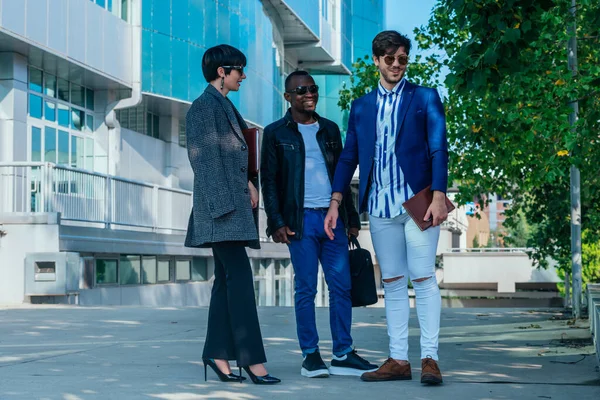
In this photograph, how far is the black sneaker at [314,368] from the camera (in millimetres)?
6340

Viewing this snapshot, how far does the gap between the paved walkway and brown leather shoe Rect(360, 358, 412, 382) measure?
64 millimetres

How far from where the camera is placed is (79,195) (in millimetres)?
18438

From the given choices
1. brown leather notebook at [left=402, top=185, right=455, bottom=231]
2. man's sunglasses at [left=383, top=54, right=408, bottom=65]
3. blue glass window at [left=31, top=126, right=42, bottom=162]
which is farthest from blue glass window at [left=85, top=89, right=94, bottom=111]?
brown leather notebook at [left=402, top=185, right=455, bottom=231]

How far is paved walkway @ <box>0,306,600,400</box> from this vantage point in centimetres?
572

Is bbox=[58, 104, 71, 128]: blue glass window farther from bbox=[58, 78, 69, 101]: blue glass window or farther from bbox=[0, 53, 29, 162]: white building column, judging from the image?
bbox=[0, 53, 29, 162]: white building column

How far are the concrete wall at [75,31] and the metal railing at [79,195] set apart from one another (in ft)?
13.4

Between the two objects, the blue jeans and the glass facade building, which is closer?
the blue jeans

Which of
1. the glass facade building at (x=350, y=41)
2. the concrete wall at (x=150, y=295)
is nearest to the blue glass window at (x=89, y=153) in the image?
the concrete wall at (x=150, y=295)

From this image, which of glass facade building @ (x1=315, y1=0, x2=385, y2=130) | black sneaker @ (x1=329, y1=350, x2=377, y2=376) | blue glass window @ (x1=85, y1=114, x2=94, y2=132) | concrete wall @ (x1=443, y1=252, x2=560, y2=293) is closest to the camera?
black sneaker @ (x1=329, y1=350, x2=377, y2=376)

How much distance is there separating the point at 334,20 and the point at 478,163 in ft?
98.7

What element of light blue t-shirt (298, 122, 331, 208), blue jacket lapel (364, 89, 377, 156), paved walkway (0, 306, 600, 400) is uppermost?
blue jacket lapel (364, 89, 377, 156)

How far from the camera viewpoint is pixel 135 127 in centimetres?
3062

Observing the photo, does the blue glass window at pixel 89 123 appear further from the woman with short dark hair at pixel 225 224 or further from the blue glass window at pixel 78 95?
the woman with short dark hair at pixel 225 224

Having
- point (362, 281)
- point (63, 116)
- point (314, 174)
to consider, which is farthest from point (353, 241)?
point (63, 116)
